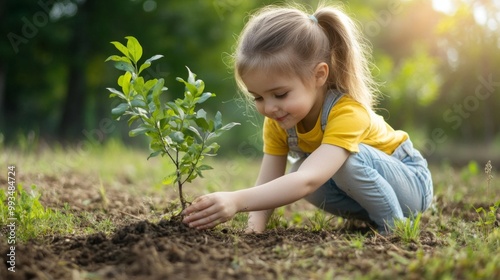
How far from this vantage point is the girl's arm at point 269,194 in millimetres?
2143

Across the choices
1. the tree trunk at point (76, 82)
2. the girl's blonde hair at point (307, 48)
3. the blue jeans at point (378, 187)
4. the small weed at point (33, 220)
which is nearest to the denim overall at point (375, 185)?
the blue jeans at point (378, 187)

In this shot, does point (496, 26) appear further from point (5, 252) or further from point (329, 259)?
point (5, 252)

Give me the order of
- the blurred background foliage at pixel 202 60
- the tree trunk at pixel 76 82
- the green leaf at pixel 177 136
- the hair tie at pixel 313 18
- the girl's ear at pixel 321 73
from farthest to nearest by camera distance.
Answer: the tree trunk at pixel 76 82, the blurred background foliage at pixel 202 60, the hair tie at pixel 313 18, the girl's ear at pixel 321 73, the green leaf at pixel 177 136

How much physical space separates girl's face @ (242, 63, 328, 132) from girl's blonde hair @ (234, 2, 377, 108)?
0.03 metres

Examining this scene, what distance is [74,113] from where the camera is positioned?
11.7 m

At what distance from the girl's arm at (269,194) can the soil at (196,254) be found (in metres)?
Result: 0.08

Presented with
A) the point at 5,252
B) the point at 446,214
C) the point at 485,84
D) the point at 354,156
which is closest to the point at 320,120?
the point at 354,156

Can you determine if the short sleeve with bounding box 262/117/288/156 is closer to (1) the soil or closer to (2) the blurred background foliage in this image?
(1) the soil

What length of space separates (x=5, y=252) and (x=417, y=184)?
1.90 meters

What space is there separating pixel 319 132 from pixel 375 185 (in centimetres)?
35

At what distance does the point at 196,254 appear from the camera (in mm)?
1835

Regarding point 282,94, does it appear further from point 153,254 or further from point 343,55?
point 153,254

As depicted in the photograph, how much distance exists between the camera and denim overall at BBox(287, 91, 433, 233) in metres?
2.51

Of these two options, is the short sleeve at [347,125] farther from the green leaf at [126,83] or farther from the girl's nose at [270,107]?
the green leaf at [126,83]
